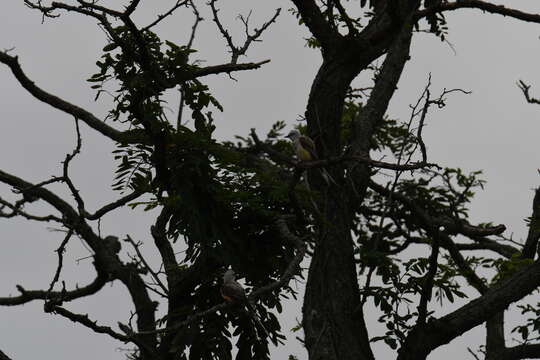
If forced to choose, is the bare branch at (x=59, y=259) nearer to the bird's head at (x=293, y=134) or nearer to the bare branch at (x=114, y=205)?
the bare branch at (x=114, y=205)

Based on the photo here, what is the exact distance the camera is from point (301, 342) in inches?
333

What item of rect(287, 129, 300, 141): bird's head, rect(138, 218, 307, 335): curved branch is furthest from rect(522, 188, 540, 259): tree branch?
rect(138, 218, 307, 335): curved branch

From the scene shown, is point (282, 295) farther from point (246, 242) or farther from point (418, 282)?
point (418, 282)

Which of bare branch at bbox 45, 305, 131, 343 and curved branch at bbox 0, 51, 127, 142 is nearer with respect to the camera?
bare branch at bbox 45, 305, 131, 343

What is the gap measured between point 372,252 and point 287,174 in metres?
1.23

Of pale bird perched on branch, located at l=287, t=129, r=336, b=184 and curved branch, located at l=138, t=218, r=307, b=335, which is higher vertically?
pale bird perched on branch, located at l=287, t=129, r=336, b=184

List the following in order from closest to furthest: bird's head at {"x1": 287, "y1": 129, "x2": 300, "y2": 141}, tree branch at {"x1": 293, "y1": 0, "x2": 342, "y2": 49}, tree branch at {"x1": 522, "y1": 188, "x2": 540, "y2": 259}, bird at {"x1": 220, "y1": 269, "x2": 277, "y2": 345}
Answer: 1. bird at {"x1": 220, "y1": 269, "x2": 277, "y2": 345}
2. tree branch at {"x1": 293, "y1": 0, "x2": 342, "y2": 49}
3. tree branch at {"x1": 522, "y1": 188, "x2": 540, "y2": 259}
4. bird's head at {"x1": 287, "y1": 129, "x2": 300, "y2": 141}

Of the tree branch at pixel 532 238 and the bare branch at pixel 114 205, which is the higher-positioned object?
the tree branch at pixel 532 238

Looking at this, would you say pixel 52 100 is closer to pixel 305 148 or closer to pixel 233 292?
pixel 305 148

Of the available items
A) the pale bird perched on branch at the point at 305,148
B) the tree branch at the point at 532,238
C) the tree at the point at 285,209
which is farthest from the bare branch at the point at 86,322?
the tree branch at the point at 532,238

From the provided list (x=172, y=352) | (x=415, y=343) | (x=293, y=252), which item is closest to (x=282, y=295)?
(x=293, y=252)

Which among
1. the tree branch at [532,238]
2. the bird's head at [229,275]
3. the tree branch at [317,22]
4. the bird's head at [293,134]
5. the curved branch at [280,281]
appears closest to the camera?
the curved branch at [280,281]

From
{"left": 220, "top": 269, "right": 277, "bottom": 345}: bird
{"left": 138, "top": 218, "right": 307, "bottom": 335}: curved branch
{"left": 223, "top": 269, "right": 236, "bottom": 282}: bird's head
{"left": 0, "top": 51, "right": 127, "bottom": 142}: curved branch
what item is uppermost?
{"left": 0, "top": 51, "right": 127, "bottom": 142}: curved branch

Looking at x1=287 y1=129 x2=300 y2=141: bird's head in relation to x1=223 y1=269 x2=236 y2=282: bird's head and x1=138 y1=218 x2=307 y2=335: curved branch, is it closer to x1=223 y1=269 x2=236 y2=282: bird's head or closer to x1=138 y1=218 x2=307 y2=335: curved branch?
x1=223 y1=269 x2=236 y2=282: bird's head
